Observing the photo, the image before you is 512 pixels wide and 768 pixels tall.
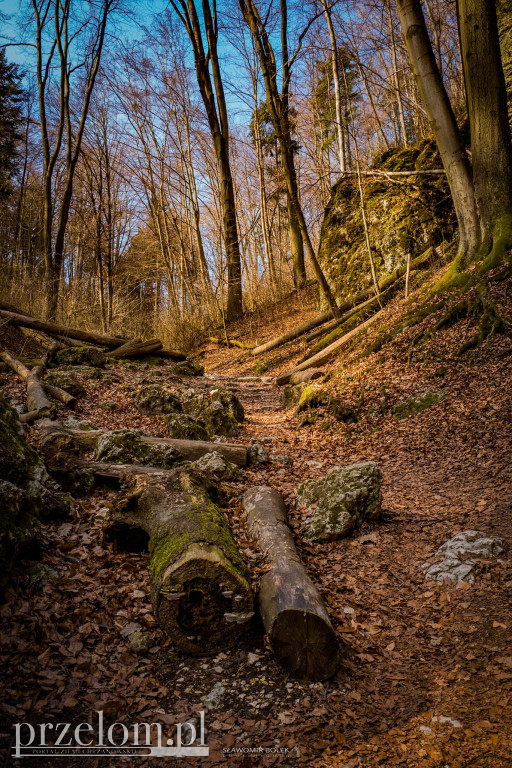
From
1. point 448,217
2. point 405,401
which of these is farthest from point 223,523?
point 448,217

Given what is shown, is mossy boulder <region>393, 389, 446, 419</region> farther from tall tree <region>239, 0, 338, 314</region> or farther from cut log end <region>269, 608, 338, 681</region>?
tall tree <region>239, 0, 338, 314</region>

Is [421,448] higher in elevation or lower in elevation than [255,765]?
higher

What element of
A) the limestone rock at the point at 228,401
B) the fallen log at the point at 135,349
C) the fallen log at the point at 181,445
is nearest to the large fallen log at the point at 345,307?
the fallen log at the point at 135,349

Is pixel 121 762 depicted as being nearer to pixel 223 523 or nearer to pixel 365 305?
pixel 223 523

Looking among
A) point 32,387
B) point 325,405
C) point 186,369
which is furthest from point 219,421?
point 186,369

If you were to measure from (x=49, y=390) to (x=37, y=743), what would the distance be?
242 inches

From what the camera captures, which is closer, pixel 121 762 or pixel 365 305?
pixel 121 762

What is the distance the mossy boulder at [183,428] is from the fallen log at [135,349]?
635 centimetres

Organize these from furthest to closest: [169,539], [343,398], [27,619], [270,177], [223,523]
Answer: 1. [270,177]
2. [343,398]
3. [223,523]
4. [169,539]
5. [27,619]

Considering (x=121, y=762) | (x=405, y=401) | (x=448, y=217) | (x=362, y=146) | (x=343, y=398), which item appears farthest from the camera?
(x=362, y=146)

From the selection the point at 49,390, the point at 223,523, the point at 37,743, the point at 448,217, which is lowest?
the point at 37,743

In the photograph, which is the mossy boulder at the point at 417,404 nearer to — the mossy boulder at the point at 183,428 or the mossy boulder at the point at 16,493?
the mossy boulder at the point at 183,428

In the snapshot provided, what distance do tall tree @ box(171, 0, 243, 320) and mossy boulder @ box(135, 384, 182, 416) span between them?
1149cm

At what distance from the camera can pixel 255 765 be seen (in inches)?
76.9
